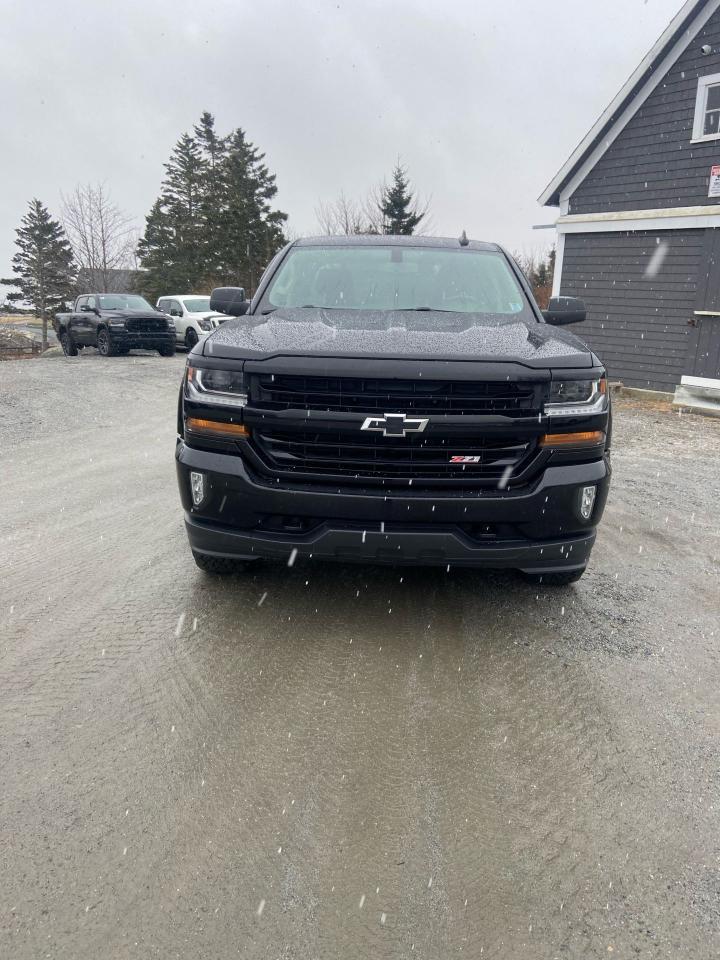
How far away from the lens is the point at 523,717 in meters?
2.35

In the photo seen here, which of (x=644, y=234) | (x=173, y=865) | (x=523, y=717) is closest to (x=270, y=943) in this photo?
(x=173, y=865)

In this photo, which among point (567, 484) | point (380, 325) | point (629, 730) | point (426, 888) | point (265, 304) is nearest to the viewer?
point (426, 888)

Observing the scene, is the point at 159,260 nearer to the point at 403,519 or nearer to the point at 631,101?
the point at 631,101

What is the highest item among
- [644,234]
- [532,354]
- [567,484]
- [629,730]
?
[644,234]

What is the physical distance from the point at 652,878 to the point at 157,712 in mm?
1603

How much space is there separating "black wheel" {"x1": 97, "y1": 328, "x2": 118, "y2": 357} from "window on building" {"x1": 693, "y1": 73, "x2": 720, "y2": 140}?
14.3 m

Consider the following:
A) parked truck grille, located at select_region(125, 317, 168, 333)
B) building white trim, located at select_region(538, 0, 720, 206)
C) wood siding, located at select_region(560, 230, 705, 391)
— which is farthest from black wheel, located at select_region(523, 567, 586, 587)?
parked truck grille, located at select_region(125, 317, 168, 333)

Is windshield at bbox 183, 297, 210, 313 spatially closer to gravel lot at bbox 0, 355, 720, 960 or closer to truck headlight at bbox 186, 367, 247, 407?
gravel lot at bbox 0, 355, 720, 960

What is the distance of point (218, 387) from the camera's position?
2.82 meters

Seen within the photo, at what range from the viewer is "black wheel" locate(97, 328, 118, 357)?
17750mm

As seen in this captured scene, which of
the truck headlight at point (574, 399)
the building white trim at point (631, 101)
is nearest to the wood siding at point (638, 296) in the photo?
the building white trim at point (631, 101)

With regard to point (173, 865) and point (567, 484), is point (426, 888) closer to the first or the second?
point (173, 865)

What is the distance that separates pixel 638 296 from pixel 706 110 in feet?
10.9

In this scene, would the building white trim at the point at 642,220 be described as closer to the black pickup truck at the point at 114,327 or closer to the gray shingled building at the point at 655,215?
the gray shingled building at the point at 655,215
